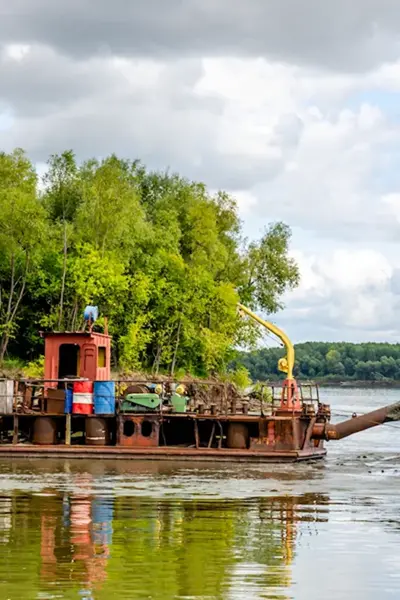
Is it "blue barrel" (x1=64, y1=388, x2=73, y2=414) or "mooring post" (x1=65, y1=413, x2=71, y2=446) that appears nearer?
"mooring post" (x1=65, y1=413, x2=71, y2=446)

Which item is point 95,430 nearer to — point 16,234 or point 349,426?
point 349,426

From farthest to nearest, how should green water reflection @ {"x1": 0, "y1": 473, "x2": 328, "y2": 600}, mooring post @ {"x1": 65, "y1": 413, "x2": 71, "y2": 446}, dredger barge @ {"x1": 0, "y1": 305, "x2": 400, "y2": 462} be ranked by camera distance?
mooring post @ {"x1": 65, "y1": 413, "x2": 71, "y2": 446} < dredger barge @ {"x1": 0, "y1": 305, "x2": 400, "y2": 462} < green water reflection @ {"x1": 0, "y1": 473, "x2": 328, "y2": 600}

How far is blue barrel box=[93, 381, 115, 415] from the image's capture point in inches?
1619

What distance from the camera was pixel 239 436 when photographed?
41.0 m

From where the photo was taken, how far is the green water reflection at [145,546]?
19078 millimetres

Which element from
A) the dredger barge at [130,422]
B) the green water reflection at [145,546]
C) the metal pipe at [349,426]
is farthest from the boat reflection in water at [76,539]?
the metal pipe at [349,426]

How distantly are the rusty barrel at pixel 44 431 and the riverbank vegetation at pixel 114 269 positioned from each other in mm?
26513

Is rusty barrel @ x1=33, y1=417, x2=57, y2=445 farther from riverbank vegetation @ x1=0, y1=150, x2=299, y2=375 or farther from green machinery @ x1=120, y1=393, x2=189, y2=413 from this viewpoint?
riverbank vegetation @ x1=0, y1=150, x2=299, y2=375

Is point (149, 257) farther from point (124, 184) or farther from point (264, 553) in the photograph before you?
point (264, 553)

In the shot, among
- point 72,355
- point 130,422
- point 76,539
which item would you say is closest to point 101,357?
point 72,355

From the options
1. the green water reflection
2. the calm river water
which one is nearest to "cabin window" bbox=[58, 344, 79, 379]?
the calm river water

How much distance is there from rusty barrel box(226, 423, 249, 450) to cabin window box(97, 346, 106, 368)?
188 inches

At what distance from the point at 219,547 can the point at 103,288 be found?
5046 centimetres

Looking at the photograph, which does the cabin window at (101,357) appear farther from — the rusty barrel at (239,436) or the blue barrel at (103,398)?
the rusty barrel at (239,436)
